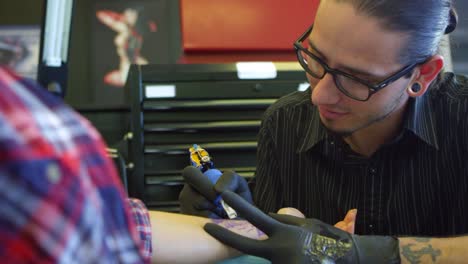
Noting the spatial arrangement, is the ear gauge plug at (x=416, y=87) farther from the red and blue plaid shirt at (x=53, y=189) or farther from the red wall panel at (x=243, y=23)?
the red wall panel at (x=243, y=23)

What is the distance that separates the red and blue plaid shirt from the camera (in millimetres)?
284

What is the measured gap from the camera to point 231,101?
5.73 feet

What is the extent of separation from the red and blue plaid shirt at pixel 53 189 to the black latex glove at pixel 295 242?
1.58ft

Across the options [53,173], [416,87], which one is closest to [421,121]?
[416,87]

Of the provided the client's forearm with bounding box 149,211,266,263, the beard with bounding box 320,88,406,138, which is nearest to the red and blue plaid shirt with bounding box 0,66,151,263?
the client's forearm with bounding box 149,211,266,263

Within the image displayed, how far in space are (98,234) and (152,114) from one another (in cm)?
141

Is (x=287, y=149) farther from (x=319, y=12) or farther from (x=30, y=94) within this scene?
(x=30, y=94)

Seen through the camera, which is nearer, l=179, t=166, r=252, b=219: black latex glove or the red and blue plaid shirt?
the red and blue plaid shirt

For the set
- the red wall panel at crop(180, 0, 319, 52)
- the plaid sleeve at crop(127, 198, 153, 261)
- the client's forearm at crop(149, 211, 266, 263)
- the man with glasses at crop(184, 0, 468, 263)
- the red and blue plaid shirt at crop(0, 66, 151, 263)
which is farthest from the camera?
the red wall panel at crop(180, 0, 319, 52)

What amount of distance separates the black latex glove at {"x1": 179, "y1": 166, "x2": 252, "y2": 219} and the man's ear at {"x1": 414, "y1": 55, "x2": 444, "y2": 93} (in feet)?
1.32

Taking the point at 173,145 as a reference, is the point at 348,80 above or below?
above

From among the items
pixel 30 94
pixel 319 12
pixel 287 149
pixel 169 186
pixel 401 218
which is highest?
pixel 319 12

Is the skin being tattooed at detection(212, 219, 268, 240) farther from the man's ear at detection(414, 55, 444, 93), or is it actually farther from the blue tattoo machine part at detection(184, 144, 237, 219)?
the man's ear at detection(414, 55, 444, 93)

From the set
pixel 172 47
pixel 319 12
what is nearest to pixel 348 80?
pixel 319 12
